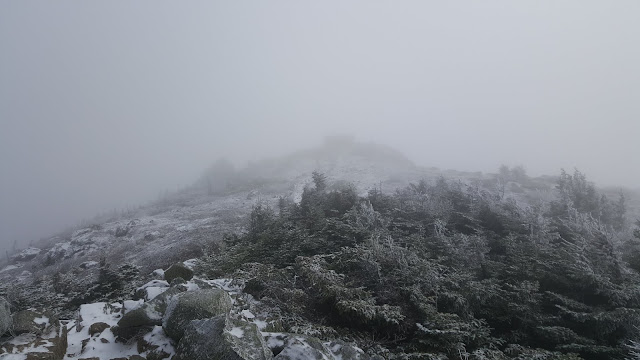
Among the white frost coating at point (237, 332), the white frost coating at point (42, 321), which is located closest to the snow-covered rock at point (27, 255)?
the white frost coating at point (42, 321)

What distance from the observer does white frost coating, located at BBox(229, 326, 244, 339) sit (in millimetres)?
6992

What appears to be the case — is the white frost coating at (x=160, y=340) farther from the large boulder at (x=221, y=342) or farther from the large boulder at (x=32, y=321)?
the large boulder at (x=32, y=321)

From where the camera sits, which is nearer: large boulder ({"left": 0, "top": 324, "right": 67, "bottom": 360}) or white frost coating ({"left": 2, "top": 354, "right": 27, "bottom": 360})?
white frost coating ({"left": 2, "top": 354, "right": 27, "bottom": 360})

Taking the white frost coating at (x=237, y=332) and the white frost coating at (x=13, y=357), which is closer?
the white frost coating at (x=13, y=357)

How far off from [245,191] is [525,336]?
42.3m

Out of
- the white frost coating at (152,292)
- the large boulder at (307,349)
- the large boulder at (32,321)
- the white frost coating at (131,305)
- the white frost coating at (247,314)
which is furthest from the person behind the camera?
the white frost coating at (152,292)

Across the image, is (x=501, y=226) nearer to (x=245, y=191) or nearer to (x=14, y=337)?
(x=14, y=337)

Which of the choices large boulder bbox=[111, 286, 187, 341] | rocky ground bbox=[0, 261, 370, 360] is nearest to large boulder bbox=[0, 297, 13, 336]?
rocky ground bbox=[0, 261, 370, 360]

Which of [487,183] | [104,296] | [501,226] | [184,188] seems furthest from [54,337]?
[184,188]

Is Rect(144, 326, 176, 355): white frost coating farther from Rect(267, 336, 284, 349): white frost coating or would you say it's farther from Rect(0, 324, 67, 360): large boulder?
Rect(267, 336, 284, 349): white frost coating

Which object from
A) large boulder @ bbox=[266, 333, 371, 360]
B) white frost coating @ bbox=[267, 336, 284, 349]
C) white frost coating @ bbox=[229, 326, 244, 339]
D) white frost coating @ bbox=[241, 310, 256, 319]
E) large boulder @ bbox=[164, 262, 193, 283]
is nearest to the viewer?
large boulder @ bbox=[266, 333, 371, 360]

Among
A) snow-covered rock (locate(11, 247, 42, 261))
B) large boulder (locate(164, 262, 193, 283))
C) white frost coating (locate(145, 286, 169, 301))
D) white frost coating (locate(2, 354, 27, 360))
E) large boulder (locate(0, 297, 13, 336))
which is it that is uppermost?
large boulder (locate(0, 297, 13, 336))

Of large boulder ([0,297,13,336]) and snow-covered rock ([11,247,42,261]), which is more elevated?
large boulder ([0,297,13,336])

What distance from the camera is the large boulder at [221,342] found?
21.3ft
